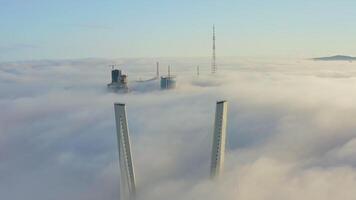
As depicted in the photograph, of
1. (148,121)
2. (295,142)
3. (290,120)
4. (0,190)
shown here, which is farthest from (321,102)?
(0,190)

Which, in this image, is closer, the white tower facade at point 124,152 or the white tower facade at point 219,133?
the white tower facade at point 124,152

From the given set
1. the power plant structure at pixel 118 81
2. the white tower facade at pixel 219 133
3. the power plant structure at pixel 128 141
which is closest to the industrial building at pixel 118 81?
the power plant structure at pixel 118 81

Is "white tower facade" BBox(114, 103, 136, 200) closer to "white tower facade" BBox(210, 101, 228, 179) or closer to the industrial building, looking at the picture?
"white tower facade" BBox(210, 101, 228, 179)

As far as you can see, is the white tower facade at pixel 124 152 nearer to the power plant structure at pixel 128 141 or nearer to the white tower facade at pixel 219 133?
the power plant structure at pixel 128 141

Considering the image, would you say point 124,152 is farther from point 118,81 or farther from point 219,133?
point 118,81

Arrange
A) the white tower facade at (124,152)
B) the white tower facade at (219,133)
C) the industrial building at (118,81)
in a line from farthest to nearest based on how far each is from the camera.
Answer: the industrial building at (118,81), the white tower facade at (219,133), the white tower facade at (124,152)

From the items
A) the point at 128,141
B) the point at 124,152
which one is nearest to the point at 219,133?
the point at 128,141

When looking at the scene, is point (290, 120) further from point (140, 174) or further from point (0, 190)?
point (0, 190)
